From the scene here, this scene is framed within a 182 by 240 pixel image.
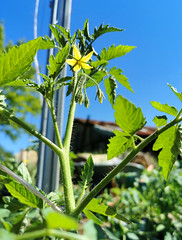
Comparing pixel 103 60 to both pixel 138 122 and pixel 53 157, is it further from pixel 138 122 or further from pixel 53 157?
pixel 53 157

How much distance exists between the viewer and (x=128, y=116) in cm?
28

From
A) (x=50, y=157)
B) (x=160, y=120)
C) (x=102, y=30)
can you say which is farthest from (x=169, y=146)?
(x=50, y=157)

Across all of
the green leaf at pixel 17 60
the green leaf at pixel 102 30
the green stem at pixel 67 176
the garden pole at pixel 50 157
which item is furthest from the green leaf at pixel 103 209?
the garden pole at pixel 50 157

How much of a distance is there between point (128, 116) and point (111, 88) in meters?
0.19

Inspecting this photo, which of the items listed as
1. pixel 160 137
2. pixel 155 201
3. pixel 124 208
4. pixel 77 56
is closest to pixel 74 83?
pixel 77 56

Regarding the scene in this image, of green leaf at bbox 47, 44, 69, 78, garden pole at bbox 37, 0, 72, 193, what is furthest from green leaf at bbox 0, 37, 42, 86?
garden pole at bbox 37, 0, 72, 193

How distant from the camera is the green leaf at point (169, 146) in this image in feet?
1.06

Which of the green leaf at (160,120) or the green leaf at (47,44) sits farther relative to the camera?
the green leaf at (47,44)

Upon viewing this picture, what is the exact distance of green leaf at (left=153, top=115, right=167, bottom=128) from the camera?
0.32 m

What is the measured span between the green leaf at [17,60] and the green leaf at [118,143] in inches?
4.3

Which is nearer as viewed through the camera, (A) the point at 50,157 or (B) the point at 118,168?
(B) the point at 118,168

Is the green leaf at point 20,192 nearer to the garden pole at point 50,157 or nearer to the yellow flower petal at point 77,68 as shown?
the yellow flower petal at point 77,68

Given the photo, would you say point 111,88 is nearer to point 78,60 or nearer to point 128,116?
point 78,60

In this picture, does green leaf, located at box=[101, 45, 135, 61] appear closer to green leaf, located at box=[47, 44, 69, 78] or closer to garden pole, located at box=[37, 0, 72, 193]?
green leaf, located at box=[47, 44, 69, 78]
